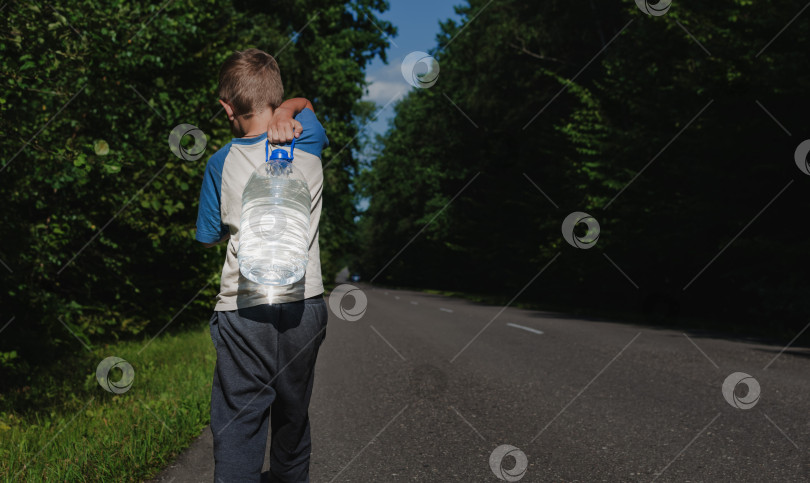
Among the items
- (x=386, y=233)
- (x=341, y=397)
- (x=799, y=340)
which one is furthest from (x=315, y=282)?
(x=386, y=233)

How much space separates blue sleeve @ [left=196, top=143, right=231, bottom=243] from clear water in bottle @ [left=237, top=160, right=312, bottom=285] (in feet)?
0.52

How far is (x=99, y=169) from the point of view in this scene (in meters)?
5.77

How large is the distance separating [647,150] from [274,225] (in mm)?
18722

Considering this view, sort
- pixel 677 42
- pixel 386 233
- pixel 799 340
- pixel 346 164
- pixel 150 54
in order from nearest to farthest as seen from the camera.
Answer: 1. pixel 150 54
2. pixel 799 340
3. pixel 677 42
4. pixel 346 164
5. pixel 386 233

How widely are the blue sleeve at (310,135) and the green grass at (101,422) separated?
2458 millimetres

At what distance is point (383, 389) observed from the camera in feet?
22.2

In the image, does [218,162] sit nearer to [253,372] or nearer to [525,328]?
[253,372]

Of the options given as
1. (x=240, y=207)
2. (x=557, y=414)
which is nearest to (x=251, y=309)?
(x=240, y=207)

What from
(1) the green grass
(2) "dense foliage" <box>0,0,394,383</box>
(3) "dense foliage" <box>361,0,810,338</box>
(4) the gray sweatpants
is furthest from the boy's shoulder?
(3) "dense foliage" <box>361,0,810,338</box>

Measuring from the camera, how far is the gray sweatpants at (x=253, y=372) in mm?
2223

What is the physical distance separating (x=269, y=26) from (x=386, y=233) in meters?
47.7

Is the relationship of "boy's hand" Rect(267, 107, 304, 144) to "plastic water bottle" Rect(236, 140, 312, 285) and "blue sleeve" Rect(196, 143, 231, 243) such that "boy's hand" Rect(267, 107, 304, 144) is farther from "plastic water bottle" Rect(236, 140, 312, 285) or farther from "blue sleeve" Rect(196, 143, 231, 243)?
"blue sleeve" Rect(196, 143, 231, 243)

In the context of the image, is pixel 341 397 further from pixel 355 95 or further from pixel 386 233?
pixel 386 233

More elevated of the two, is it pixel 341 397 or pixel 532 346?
pixel 532 346
